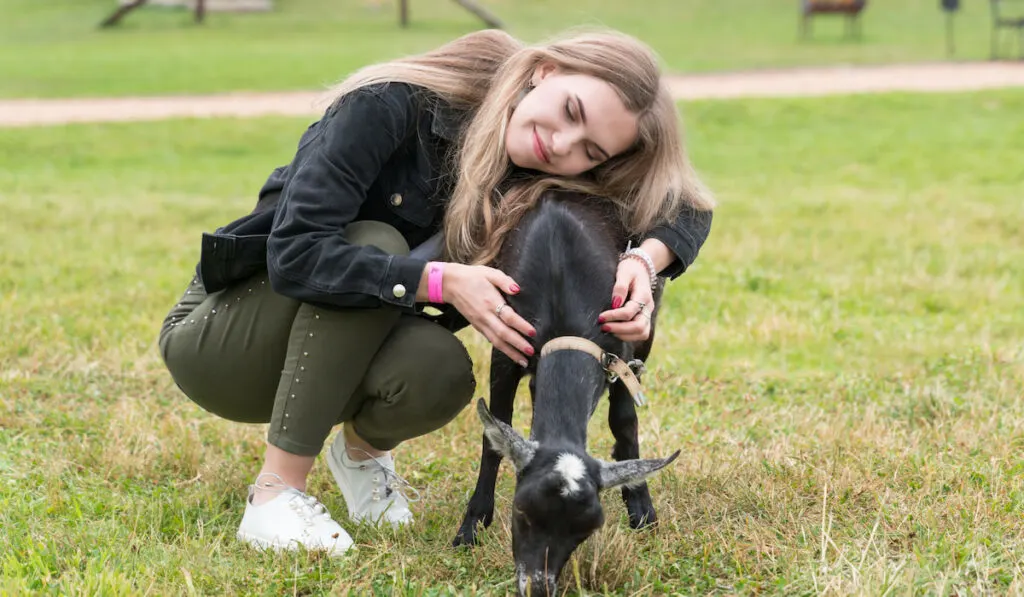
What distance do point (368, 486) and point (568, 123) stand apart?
1463mm

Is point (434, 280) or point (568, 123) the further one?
Result: point (568, 123)

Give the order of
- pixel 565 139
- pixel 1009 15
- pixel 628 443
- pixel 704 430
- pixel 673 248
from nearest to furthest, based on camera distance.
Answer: pixel 565 139, pixel 673 248, pixel 628 443, pixel 704 430, pixel 1009 15

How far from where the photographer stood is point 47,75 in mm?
22859

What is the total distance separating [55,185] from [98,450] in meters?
8.43

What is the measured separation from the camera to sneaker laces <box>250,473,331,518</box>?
12.4ft

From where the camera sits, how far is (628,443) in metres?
4.04

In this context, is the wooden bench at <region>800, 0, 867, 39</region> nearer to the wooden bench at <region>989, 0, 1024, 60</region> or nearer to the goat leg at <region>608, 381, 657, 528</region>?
the wooden bench at <region>989, 0, 1024, 60</region>

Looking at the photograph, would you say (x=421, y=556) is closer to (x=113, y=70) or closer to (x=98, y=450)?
(x=98, y=450)

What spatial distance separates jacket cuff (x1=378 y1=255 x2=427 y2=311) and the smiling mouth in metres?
0.55

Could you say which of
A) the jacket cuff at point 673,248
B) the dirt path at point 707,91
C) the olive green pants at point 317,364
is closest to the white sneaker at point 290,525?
the olive green pants at point 317,364

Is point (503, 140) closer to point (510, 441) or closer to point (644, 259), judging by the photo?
point (644, 259)

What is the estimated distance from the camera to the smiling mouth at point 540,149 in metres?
3.67

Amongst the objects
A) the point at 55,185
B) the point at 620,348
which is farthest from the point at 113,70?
the point at 620,348

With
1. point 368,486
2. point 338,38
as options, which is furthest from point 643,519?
point 338,38
